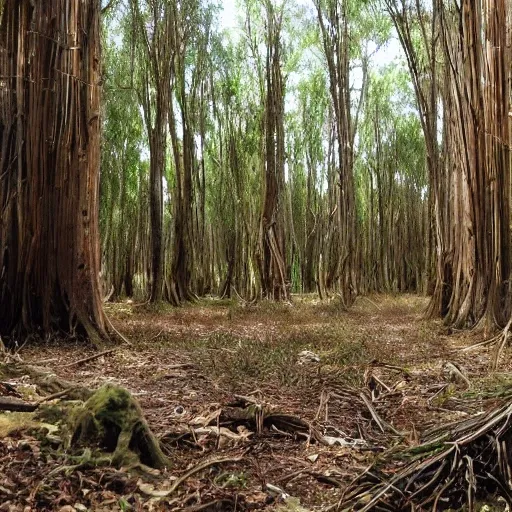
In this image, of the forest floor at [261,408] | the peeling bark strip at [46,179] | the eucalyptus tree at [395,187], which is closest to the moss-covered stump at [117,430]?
the forest floor at [261,408]

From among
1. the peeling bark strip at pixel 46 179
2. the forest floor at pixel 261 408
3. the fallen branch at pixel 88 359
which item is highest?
the peeling bark strip at pixel 46 179

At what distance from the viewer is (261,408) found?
292 cm

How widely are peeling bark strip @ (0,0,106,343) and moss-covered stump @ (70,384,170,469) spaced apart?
3.39m

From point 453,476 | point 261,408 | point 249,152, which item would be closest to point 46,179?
point 261,408

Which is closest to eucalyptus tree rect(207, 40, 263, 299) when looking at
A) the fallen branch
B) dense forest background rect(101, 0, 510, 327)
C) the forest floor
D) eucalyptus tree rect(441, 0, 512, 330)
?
dense forest background rect(101, 0, 510, 327)

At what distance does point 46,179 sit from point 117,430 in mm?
4128

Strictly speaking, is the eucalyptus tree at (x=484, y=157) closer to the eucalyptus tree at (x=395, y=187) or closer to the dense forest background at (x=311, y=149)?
the dense forest background at (x=311, y=149)

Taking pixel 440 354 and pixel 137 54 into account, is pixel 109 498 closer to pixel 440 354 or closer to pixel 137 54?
pixel 440 354

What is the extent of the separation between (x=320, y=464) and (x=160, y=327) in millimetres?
5141

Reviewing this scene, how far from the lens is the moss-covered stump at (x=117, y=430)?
2.31 metres

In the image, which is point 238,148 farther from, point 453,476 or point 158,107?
point 453,476

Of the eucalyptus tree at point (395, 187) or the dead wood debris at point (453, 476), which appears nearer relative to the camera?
the dead wood debris at point (453, 476)

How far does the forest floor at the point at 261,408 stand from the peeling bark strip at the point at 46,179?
545mm

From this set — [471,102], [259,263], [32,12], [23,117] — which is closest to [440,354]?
[471,102]
